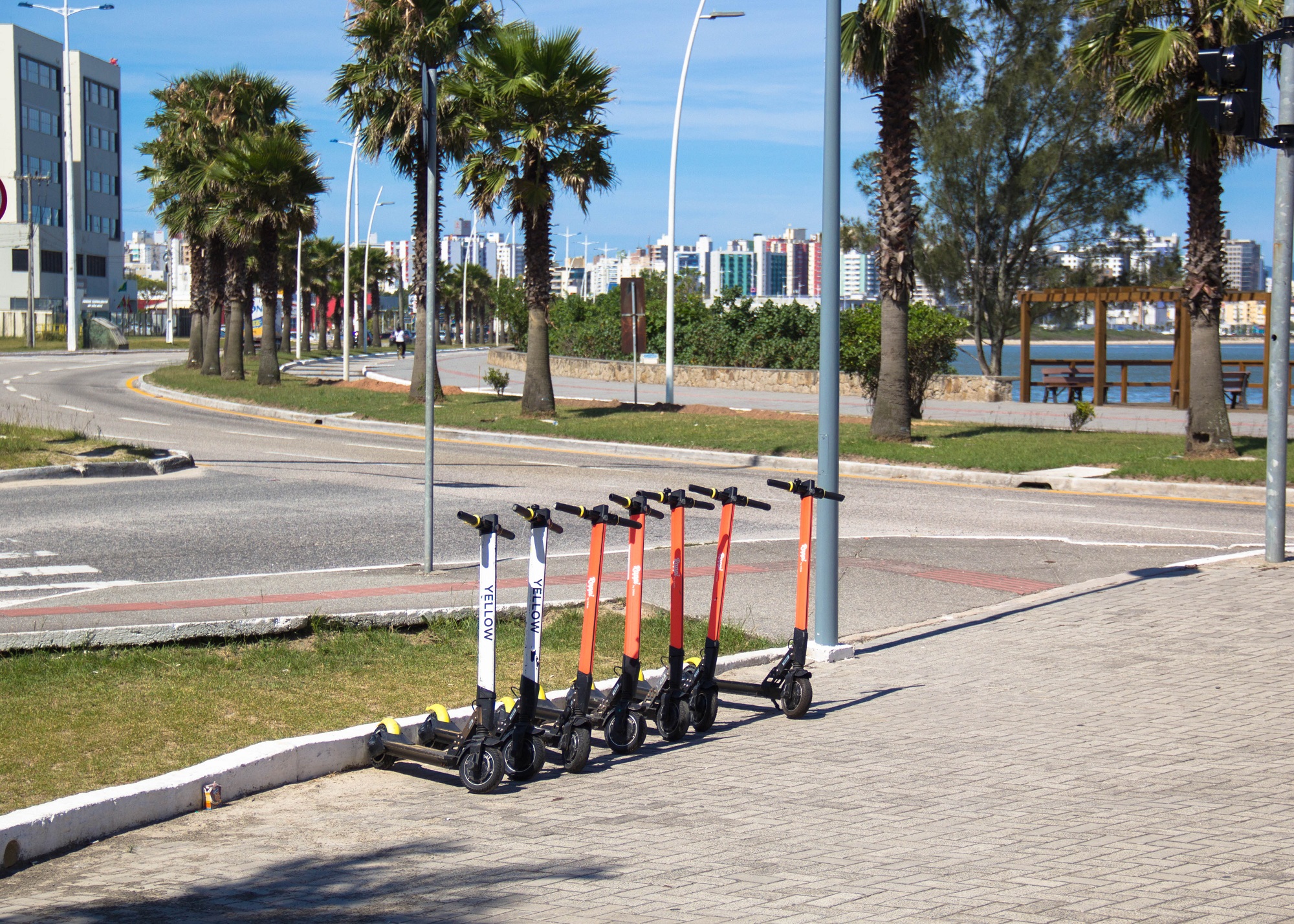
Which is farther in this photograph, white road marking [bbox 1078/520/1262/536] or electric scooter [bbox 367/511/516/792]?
white road marking [bbox 1078/520/1262/536]

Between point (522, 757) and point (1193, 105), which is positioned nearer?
point (522, 757)

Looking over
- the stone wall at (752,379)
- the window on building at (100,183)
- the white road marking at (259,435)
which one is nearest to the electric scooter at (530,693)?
the white road marking at (259,435)

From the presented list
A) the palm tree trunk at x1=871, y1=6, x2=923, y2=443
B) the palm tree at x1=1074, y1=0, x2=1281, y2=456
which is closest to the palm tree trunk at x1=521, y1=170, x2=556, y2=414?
the palm tree trunk at x1=871, y1=6, x2=923, y2=443

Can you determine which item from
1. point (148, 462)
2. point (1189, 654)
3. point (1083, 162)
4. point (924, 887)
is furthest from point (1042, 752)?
point (1083, 162)

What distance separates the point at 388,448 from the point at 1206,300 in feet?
44.0

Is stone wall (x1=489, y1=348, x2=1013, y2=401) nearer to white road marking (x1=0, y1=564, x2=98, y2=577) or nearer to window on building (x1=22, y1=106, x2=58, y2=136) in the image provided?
white road marking (x1=0, y1=564, x2=98, y2=577)

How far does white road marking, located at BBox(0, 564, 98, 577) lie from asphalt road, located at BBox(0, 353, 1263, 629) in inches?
1.0

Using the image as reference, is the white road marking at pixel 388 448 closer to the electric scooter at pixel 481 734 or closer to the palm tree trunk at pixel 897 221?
the palm tree trunk at pixel 897 221

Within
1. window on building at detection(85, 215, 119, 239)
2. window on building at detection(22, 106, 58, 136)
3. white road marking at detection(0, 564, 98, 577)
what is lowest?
white road marking at detection(0, 564, 98, 577)

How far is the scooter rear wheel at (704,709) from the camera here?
6.72 metres

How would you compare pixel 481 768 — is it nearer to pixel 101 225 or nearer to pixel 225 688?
pixel 225 688

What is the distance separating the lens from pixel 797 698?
6.97 m

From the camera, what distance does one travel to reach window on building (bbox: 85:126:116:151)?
309 ft

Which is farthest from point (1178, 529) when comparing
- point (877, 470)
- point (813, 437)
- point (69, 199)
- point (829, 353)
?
point (69, 199)
